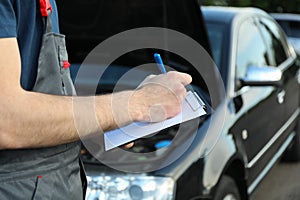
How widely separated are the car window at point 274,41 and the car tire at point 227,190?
1.69 m

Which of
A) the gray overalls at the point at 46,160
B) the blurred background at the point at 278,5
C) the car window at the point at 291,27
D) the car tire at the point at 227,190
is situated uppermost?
the gray overalls at the point at 46,160

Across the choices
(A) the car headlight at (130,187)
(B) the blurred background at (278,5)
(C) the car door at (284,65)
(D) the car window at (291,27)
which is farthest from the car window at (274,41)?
(B) the blurred background at (278,5)

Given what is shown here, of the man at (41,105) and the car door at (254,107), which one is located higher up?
the man at (41,105)

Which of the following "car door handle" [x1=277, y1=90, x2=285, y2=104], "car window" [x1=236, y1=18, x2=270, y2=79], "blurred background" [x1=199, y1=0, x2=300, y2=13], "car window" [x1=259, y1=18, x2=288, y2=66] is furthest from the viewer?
"blurred background" [x1=199, y1=0, x2=300, y2=13]

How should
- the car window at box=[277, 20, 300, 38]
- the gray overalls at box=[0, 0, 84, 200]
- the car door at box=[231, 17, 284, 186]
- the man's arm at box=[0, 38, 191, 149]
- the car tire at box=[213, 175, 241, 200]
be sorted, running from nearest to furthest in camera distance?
the man's arm at box=[0, 38, 191, 149], the gray overalls at box=[0, 0, 84, 200], the car tire at box=[213, 175, 241, 200], the car door at box=[231, 17, 284, 186], the car window at box=[277, 20, 300, 38]

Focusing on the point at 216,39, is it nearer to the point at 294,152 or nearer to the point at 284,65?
the point at 284,65

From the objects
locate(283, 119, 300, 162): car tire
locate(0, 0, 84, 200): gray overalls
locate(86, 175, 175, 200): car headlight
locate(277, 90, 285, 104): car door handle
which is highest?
locate(0, 0, 84, 200): gray overalls

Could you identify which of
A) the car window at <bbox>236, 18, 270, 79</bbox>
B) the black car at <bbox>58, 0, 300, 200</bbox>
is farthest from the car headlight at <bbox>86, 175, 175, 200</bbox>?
the car window at <bbox>236, 18, 270, 79</bbox>

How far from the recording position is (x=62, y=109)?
1354 millimetres

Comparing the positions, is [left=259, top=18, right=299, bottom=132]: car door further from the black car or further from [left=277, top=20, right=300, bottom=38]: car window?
[left=277, top=20, right=300, bottom=38]: car window

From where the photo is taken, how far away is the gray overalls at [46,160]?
1.38m

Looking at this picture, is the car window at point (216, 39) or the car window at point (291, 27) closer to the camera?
the car window at point (216, 39)

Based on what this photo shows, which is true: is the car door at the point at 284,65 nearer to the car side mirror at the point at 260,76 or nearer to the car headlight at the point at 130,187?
the car side mirror at the point at 260,76

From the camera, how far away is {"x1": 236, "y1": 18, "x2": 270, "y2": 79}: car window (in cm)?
381
